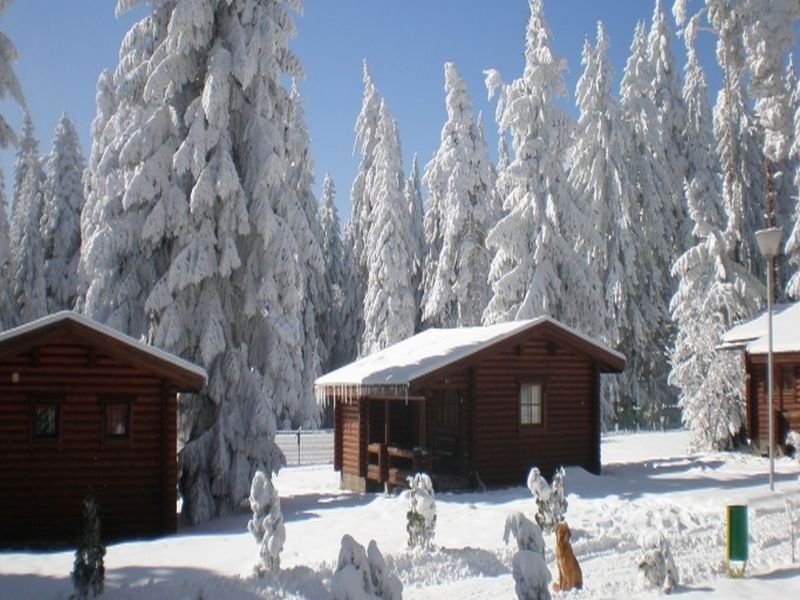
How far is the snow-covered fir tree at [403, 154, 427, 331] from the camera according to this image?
171ft

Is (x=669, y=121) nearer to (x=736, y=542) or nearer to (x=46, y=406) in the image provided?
(x=46, y=406)

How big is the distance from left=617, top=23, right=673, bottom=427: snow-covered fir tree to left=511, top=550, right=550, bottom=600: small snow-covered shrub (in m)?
33.6

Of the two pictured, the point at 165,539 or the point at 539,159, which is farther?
the point at 539,159

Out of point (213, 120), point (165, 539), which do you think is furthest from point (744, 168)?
point (165, 539)

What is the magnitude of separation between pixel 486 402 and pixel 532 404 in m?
1.62

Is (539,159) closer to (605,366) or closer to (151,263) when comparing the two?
(605,366)

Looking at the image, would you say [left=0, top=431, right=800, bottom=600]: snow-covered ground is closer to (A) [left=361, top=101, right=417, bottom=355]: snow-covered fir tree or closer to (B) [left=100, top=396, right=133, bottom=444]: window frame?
(B) [left=100, top=396, right=133, bottom=444]: window frame

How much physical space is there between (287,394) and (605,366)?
913 cm

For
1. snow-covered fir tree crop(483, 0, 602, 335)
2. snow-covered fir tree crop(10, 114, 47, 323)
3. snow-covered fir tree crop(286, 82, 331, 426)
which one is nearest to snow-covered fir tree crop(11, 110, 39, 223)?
snow-covered fir tree crop(10, 114, 47, 323)

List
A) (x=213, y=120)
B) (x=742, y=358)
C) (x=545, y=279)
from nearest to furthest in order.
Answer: (x=213, y=120) → (x=742, y=358) → (x=545, y=279)

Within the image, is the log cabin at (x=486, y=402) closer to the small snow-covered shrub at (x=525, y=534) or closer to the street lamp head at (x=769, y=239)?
the street lamp head at (x=769, y=239)

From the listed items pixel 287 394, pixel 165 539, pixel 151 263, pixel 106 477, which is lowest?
pixel 165 539

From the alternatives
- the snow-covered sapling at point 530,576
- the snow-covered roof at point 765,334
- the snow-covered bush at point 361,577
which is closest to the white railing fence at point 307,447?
the snow-covered roof at point 765,334

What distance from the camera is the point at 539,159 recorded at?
33281 millimetres
